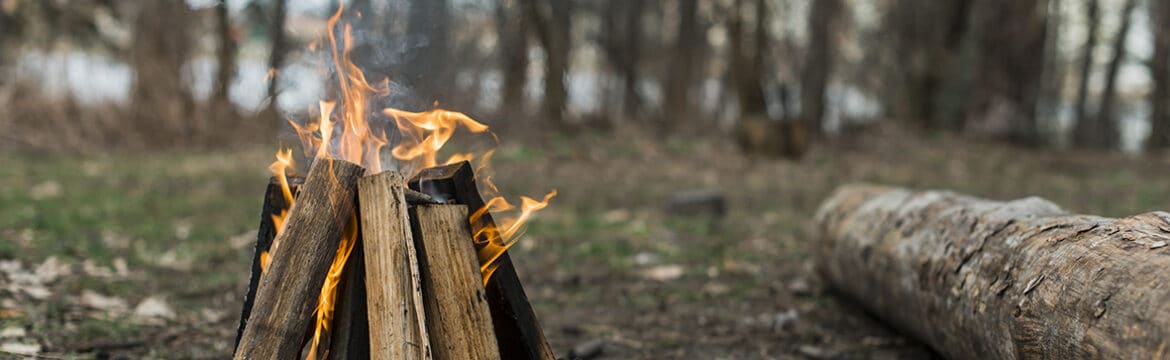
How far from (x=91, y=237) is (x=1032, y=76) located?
11960 millimetres

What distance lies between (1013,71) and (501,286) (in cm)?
1220

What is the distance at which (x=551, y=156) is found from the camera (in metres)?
11.6

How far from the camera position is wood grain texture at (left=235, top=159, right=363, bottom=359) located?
230cm

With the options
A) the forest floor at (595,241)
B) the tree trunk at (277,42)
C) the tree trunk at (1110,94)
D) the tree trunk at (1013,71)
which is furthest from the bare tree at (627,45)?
the tree trunk at (1110,94)

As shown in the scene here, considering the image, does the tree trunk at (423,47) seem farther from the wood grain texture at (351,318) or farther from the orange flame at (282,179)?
the wood grain texture at (351,318)

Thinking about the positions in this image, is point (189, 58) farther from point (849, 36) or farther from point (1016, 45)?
point (849, 36)

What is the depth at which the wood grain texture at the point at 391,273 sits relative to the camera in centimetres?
223

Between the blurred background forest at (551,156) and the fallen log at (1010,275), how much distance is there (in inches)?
17.6

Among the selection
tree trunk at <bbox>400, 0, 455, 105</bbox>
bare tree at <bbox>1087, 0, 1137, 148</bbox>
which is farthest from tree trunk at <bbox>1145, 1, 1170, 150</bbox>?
tree trunk at <bbox>400, 0, 455, 105</bbox>

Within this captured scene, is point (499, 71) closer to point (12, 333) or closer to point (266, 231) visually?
point (12, 333)

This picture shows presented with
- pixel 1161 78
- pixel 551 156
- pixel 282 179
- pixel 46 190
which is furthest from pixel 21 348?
pixel 1161 78

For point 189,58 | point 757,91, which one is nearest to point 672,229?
point 757,91

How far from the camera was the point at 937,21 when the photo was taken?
49.8 ft

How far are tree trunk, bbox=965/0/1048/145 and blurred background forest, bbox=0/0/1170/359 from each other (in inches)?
1.2
